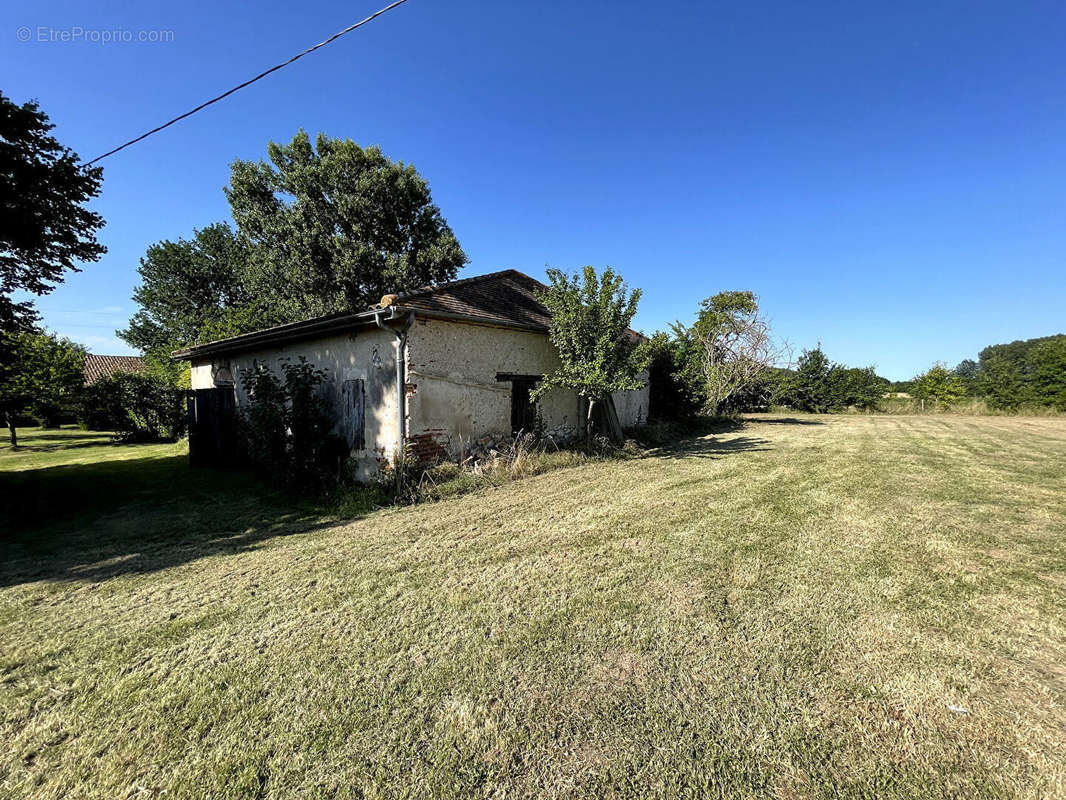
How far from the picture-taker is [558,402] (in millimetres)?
9922

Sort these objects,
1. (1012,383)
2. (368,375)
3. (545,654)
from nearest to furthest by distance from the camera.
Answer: (545,654) → (368,375) → (1012,383)

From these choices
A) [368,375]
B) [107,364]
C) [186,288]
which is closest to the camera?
[368,375]

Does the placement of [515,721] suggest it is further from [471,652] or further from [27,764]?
[27,764]

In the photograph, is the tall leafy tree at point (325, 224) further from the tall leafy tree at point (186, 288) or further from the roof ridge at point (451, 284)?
the roof ridge at point (451, 284)

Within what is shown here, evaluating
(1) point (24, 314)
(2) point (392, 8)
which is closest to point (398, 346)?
(2) point (392, 8)

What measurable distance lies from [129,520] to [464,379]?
5258 millimetres

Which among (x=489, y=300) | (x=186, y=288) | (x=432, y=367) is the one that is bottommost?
(x=432, y=367)

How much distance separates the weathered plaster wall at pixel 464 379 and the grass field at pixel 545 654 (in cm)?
213

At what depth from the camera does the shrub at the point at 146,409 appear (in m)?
15.6

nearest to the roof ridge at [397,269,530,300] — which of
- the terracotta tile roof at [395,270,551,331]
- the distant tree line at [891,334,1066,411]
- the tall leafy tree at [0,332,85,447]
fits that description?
the terracotta tile roof at [395,270,551,331]

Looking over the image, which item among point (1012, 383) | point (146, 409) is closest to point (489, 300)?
point (146, 409)

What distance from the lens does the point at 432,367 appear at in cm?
729

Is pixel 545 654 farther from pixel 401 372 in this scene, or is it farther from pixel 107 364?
pixel 107 364

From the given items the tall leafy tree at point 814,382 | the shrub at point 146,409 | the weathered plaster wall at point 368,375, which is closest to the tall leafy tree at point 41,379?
the shrub at point 146,409
